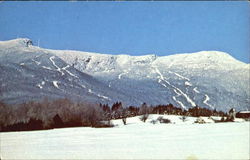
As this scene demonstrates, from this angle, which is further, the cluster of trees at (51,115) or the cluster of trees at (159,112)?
the cluster of trees at (159,112)

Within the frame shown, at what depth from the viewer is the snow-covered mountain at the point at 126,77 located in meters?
12.3

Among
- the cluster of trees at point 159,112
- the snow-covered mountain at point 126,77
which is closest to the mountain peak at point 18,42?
the snow-covered mountain at point 126,77

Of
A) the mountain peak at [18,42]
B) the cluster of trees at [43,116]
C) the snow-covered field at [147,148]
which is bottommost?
the snow-covered field at [147,148]

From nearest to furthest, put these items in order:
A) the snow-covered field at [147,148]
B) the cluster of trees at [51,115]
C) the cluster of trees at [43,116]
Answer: the snow-covered field at [147,148]
the cluster of trees at [43,116]
the cluster of trees at [51,115]

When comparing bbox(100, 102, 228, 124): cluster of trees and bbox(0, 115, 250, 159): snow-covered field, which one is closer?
bbox(0, 115, 250, 159): snow-covered field

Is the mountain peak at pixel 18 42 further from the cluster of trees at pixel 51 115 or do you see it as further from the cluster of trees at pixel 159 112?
the cluster of trees at pixel 159 112

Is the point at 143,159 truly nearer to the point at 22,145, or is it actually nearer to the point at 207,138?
the point at 207,138

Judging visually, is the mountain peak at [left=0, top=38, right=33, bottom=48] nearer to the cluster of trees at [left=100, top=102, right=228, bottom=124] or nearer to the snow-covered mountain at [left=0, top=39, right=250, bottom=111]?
the snow-covered mountain at [left=0, top=39, right=250, bottom=111]

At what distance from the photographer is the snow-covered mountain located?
1231 cm

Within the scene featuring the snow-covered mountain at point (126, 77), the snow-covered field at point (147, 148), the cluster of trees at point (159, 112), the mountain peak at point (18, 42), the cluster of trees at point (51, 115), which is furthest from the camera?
the cluster of trees at point (159, 112)

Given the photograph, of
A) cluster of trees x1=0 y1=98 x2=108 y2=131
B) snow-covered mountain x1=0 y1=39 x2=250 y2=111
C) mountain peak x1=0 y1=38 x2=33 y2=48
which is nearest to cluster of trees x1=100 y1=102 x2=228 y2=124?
snow-covered mountain x1=0 y1=39 x2=250 y2=111

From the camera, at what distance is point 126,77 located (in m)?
74.8

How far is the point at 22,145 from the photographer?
9406 millimetres

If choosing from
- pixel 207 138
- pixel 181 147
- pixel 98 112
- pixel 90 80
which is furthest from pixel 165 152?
pixel 90 80
